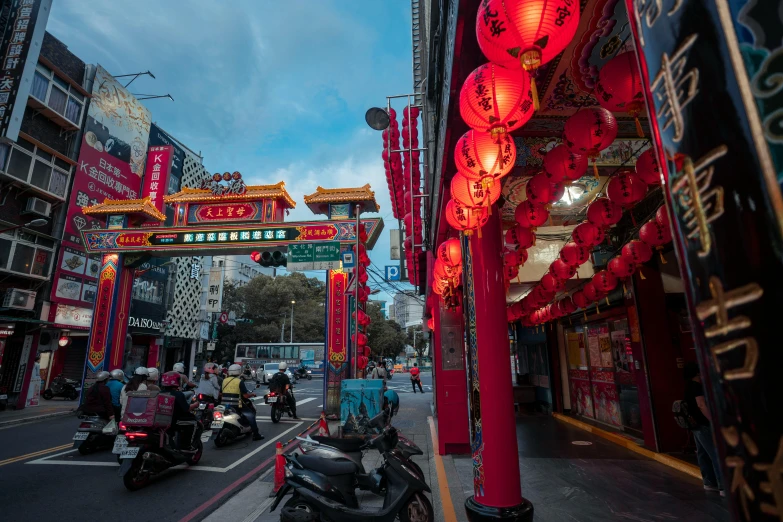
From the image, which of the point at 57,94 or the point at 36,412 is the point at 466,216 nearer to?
the point at 36,412

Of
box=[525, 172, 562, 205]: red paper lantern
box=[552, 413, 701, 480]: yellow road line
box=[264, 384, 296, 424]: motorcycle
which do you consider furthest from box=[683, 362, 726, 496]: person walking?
box=[264, 384, 296, 424]: motorcycle

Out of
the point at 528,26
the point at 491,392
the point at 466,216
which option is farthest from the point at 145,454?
the point at 528,26

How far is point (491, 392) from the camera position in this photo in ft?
13.0

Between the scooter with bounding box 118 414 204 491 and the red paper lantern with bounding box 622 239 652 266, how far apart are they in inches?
299

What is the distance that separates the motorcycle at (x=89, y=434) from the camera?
7441 millimetres

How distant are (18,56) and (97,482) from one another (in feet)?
35.7

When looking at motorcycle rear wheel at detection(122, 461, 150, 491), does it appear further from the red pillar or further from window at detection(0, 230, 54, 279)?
window at detection(0, 230, 54, 279)

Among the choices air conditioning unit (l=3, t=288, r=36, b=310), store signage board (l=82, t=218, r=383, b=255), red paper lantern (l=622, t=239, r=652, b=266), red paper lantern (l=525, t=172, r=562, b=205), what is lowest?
red paper lantern (l=622, t=239, r=652, b=266)

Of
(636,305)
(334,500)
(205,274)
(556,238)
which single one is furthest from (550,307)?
(205,274)

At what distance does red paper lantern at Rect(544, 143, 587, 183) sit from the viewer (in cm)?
387

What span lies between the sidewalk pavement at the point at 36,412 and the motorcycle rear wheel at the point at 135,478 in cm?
865

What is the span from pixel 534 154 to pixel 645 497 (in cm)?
445

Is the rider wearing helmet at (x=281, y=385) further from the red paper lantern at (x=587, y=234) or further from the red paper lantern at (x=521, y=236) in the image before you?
the red paper lantern at (x=587, y=234)

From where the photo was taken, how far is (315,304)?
4109 centimetres
